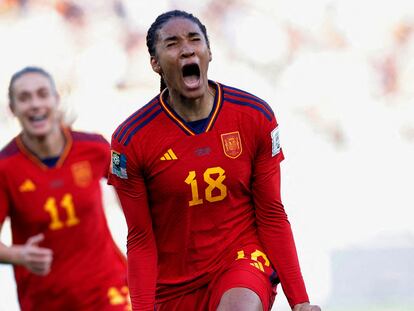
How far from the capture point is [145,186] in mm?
4207

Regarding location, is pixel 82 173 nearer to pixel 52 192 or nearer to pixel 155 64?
pixel 52 192

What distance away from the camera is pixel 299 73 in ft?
33.3

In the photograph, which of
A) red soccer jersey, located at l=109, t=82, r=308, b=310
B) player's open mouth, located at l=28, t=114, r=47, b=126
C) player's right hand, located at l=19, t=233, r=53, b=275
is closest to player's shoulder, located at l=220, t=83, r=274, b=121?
red soccer jersey, located at l=109, t=82, r=308, b=310

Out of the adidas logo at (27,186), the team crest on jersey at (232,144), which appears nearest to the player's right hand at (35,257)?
the adidas logo at (27,186)

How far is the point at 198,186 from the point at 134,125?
1.16 feet

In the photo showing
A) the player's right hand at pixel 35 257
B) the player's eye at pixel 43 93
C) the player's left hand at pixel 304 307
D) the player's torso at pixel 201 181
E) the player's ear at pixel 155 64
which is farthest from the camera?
the player's eye at pixel 43 93

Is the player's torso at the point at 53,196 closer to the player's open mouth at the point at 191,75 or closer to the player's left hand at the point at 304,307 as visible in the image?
the player's open mouth at the point at 191,75

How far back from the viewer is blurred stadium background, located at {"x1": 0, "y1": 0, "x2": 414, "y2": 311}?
1002cm

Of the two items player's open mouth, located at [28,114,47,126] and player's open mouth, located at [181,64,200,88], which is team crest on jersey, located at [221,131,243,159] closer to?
player's open mouth, located at [181,64,200,88]

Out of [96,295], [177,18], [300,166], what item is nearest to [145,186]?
[177,18]

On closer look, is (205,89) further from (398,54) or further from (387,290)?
(398,54)

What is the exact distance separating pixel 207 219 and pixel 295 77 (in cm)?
608

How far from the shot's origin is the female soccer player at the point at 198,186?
13.5 ft

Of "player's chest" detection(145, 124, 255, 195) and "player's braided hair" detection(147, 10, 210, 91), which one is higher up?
"player's braided hair" detection(147, 10, 210, 91)
